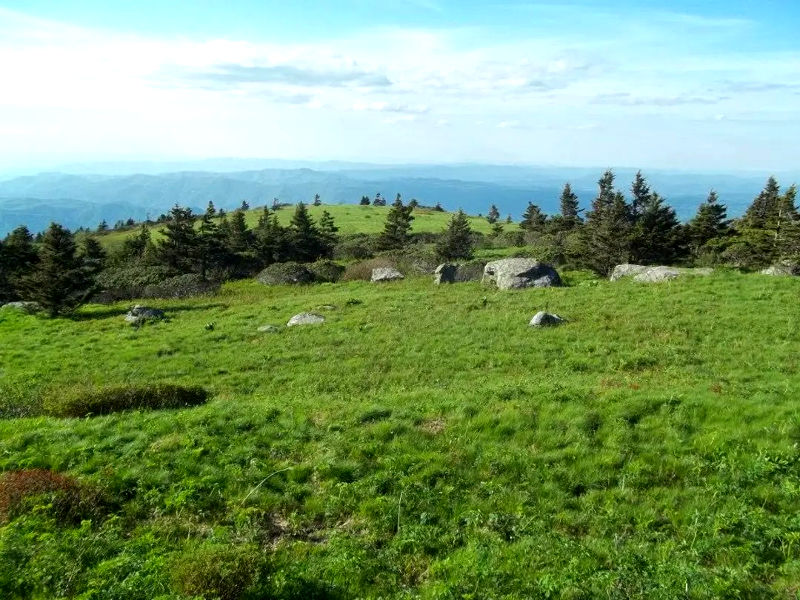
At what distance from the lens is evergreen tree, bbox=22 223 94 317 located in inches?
1315

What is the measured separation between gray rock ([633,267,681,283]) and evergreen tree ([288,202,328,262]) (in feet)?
125

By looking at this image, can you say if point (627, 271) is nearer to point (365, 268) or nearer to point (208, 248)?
point (365, 268)

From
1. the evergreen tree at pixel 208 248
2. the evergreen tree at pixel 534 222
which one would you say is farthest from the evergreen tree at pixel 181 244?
the evergreen tree at pixel 534 222

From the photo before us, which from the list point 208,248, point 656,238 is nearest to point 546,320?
point 656,238

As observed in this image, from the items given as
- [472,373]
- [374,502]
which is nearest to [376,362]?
[472,373]

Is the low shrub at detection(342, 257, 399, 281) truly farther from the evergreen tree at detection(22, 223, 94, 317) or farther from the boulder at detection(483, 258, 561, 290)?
the evergreen tree at detection(22, 223, 94, 317)

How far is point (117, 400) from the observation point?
15672mm

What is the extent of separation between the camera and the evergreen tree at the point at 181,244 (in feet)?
181

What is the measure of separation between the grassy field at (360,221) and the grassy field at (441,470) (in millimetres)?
55119

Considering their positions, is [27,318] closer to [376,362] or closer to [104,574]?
[376,362]

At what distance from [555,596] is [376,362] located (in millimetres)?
13345

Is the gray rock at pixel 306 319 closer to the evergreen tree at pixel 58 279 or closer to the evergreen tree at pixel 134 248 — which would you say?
the evergreen tree at pixel 58 279

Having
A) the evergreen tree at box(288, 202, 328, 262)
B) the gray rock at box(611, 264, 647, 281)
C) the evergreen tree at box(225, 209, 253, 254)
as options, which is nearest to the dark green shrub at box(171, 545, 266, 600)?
the gray rock at box(611, 264, 647, 281)

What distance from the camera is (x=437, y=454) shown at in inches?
471
